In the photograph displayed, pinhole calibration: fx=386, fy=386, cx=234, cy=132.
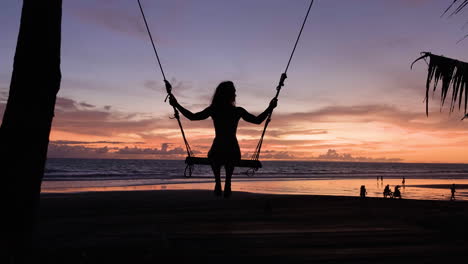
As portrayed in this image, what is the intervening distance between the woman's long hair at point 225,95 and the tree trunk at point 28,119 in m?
2.93

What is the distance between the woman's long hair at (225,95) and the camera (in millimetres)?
6148

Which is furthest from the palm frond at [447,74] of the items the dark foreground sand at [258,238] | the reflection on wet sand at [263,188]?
the reflection on wet sand at [263,188]

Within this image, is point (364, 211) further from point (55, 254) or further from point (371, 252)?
point (55, 254)

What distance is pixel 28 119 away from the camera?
3.35 m

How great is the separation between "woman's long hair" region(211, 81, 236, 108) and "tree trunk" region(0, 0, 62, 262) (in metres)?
2.93

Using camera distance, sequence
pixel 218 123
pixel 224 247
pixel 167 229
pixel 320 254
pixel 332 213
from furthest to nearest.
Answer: pixel 332 213, pixel 218 123, pixel 167 229, pixel 224 247, pixel 320 254

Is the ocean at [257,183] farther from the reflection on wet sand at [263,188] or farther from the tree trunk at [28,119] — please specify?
→ the tree trunk at [28,119]

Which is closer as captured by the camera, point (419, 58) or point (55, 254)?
point (55, 254)

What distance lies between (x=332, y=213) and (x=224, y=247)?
335 cm

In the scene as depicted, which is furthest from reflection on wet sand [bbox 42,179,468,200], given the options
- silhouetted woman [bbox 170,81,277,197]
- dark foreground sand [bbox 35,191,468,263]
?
silhouetted woman [bbox 170,81,277,197]

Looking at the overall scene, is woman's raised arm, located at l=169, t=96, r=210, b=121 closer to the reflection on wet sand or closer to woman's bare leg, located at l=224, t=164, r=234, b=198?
woman's bare leg, located at l=224, t=164, r=234, b=198

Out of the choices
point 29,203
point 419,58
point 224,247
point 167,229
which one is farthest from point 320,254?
point 419,58

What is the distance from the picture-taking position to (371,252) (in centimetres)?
355

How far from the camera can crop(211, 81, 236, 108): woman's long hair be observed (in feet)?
20.2
